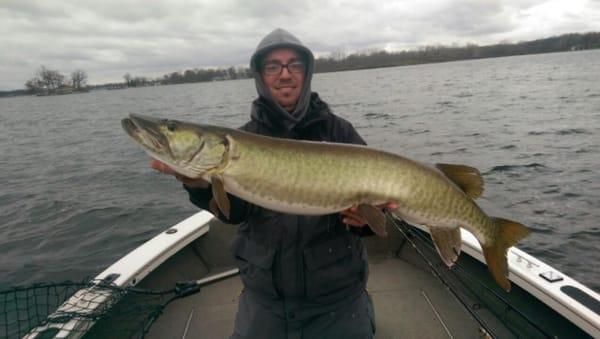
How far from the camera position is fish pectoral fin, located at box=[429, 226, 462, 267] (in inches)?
93.4

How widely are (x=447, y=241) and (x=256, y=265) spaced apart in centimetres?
118

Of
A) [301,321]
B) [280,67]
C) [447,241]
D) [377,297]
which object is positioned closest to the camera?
[301,321]

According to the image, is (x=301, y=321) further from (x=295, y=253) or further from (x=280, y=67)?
(x=280, y=67)

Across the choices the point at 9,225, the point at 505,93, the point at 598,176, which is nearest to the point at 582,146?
the point at 598,176

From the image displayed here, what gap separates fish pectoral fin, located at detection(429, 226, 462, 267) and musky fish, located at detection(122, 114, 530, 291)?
0.19 meters

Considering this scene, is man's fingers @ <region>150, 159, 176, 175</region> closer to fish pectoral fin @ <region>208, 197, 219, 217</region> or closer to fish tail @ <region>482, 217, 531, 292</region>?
fish pectoral fin @ <region>208, 197, 219, 217</region>

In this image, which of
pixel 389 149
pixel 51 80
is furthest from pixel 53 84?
pixel 389 149

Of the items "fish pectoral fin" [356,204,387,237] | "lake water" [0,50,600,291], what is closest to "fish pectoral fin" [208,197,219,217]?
"fish pectoral fin" [356,204,387,237]

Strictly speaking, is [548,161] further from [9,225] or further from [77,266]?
[9,225]

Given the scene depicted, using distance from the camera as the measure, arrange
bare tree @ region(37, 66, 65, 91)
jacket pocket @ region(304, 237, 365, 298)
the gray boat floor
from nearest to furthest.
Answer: jacket pocket @ region(304, 237, 365, 298)
the gray boat floor
bare tree @ region(37, 66, 65, 91)

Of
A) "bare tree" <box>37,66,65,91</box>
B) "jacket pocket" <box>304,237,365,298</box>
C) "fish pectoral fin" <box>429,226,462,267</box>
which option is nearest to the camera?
"jacket pocket" <box>304,237,365,298</box>

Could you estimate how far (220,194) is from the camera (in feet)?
6.73

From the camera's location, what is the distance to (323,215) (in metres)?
2.29

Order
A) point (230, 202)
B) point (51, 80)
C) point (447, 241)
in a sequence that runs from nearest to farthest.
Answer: point (230, 202)
point (447, 241)
point (51, 80)
